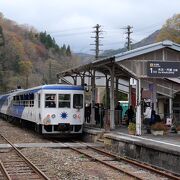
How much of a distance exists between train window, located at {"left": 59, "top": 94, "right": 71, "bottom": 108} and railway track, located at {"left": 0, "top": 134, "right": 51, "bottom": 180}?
611 centimetres

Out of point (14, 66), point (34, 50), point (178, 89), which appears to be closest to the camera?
point (178, 89)

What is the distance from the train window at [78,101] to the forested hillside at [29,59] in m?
56.5

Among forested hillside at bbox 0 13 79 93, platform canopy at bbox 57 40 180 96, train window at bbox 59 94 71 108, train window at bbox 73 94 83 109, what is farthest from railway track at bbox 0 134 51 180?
forested hillside at bbox 0 13 79 93

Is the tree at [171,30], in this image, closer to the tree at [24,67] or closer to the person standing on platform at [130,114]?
the person standing on platform at [130,114]

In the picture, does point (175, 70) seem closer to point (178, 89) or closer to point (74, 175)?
point (178, 89)

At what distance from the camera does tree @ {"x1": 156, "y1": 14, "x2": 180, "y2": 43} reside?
63.4 metres

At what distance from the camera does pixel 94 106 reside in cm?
2669

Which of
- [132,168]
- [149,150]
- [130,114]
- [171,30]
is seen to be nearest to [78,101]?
[130,114]

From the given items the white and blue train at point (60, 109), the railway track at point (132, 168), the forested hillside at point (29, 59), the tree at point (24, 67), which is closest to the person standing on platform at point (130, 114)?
the white and blue train at point (60, 109)

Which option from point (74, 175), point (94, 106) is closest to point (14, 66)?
point (94, 106)

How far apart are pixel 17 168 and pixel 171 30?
54751 mm

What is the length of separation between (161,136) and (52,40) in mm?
114832

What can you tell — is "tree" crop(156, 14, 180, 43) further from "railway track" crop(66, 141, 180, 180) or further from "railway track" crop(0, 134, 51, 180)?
"railway track" crop(0, 134, 51, 180)

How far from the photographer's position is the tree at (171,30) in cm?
6336
